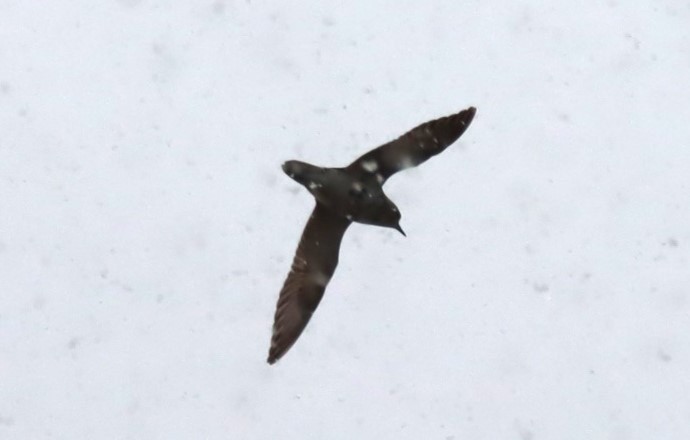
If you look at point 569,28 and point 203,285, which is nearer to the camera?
point 203,285

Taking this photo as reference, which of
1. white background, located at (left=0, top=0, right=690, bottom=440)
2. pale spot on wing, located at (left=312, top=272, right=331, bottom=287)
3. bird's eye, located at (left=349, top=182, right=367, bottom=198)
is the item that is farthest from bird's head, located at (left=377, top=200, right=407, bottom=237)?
white background, located at (left=0, top=0, right=690, bottom=440)

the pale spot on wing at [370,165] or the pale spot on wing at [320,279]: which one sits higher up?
the pale spot on wing at [370,165]

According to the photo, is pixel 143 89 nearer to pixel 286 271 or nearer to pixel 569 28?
pixel 286 271

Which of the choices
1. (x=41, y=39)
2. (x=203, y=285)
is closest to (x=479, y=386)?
(x=203, y=285)

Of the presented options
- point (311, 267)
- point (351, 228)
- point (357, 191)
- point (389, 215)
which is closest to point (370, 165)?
point (357, 191)

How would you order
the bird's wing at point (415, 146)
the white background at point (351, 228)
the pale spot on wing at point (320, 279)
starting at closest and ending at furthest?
the bird's wing at point (415, 146) < the pale spot on wing at point (320, 279) < the white background at point (351, 228)

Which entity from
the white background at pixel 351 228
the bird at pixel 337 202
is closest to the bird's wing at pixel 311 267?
the bird at pixel 337 202

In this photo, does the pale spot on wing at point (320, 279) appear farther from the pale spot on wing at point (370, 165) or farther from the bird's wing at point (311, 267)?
the pale spot on wing at point (370, 165)

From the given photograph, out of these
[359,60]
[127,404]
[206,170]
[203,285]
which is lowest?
[127,404]
